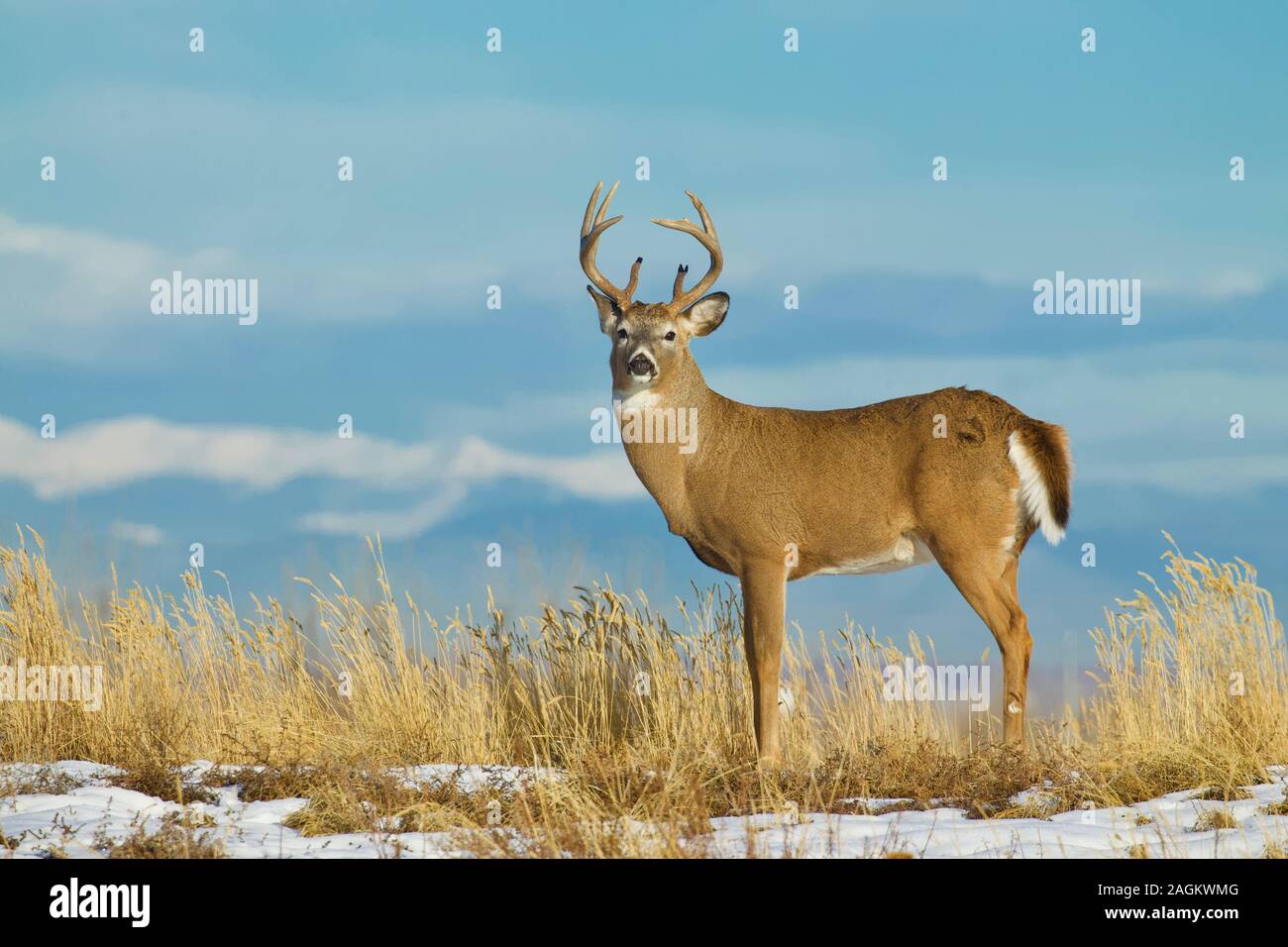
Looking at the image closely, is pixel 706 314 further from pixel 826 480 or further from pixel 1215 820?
pixel 1215 820

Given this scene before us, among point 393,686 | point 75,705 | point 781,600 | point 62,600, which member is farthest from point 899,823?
point 62,600

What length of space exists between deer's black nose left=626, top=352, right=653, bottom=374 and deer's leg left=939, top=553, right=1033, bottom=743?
2708 millimetres

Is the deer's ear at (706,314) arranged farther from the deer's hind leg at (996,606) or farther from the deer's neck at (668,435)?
the deer's hind leg at (996,606)

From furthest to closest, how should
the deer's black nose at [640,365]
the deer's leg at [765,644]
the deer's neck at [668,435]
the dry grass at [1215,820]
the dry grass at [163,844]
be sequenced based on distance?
the deer's neck at [668,435] < the deer's black nose at [640,365] < the deer's leg at [765,644] < the dry grass at [1215,820] < the dry grass at [163,844]

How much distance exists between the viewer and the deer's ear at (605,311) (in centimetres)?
1073

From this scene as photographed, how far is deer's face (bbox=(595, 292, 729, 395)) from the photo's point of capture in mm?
10531

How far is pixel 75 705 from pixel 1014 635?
23.6 ft

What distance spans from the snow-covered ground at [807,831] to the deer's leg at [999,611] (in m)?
2.02

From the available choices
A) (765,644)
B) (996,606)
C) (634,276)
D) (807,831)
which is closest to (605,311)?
(634,276)

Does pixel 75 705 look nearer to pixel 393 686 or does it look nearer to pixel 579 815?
pixel 393 686

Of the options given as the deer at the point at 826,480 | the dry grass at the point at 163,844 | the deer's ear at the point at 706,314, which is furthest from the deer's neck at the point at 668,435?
the dry grass at the point at 163,844

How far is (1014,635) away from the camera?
403 inches

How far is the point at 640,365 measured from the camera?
33.4 feet

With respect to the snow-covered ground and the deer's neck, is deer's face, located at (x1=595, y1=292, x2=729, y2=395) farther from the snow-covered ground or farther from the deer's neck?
the snow-covered ground
